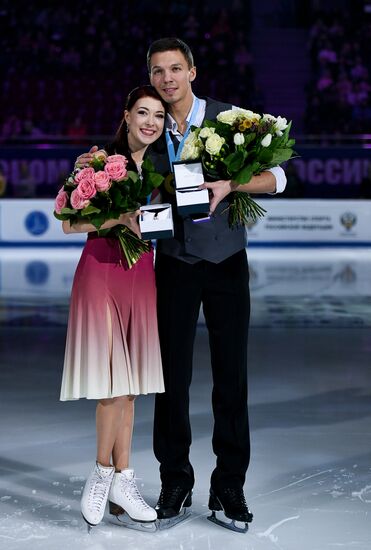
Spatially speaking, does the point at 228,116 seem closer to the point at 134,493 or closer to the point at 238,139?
the point at 238,139

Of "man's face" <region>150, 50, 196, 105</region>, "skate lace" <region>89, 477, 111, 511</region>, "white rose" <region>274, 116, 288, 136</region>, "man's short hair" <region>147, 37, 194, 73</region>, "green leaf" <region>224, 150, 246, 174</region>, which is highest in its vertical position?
"man's short hair" <region>147, 37, 194, 73</region>

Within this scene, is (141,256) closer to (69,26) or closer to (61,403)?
(61,403)

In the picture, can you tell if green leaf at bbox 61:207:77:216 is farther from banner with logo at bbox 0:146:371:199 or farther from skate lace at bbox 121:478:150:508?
banner with logo at bbox 0:146:371:199

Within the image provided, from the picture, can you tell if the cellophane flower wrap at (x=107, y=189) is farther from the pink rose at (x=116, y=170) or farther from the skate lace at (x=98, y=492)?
the skate lace at (x=98, y=492)

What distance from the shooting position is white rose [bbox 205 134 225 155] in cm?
387

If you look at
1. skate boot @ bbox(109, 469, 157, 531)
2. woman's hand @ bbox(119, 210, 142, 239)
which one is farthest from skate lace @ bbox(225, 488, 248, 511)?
woman's hand @ bbox(119, 210, 142, 239)

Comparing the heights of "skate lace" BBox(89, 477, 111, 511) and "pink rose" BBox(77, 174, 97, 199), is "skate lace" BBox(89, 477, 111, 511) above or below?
below

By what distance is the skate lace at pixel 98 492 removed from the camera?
13.4 ft

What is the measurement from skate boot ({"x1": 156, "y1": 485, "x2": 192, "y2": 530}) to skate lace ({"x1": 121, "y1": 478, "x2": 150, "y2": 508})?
66mm

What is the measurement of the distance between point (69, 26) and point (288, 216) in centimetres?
754

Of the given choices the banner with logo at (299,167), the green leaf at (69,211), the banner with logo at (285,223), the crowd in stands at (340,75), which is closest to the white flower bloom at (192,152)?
the green leaf at (69,211)

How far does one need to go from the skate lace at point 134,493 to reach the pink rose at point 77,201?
3.76ft

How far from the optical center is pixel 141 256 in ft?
13.4

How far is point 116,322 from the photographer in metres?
4.10
